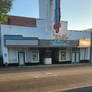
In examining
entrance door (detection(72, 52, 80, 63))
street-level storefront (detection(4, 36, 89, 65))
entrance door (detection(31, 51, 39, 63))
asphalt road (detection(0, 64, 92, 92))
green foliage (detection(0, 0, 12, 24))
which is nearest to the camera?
asphalt road (detection(0, 64, 92, 92))

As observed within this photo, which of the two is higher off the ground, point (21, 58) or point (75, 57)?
point (21, 58)

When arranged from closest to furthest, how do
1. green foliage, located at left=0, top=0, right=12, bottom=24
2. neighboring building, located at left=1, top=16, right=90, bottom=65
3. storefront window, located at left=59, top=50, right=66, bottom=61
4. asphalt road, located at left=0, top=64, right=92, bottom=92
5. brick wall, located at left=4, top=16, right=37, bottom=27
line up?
asphalt road, located at left=0, top=64, right=92, bottom=92
green foliage, located at left=0, top=0, right=12, bottom=24
neighboring building, located at left=1, top=16, right=90, bottom=65
storefront window, located at left=59, top=50, right=66, bottom=61
brick wall, located at left=4, top=16, right=37, bottom=27

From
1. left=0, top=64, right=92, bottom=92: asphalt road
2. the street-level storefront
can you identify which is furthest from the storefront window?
left=0, top=64, right=92, bottom=92: asphalt road

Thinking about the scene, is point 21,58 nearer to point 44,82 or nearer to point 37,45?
point 37,45

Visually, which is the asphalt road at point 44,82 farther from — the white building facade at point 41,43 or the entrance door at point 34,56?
the entrance door at point 34,56

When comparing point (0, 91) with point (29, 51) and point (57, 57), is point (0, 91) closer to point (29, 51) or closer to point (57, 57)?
point (29, 51)

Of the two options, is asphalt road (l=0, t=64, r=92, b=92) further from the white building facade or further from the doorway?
the doorway

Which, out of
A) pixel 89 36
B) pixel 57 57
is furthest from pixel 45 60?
pixel 89 36

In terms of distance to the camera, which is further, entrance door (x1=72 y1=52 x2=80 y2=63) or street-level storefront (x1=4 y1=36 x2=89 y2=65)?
entrance door (x1=72 y1=52 x2=80 y2=63)

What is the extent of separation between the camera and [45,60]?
714 inches

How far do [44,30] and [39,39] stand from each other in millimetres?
2041

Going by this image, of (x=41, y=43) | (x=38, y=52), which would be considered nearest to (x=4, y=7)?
(x=41, y=43)

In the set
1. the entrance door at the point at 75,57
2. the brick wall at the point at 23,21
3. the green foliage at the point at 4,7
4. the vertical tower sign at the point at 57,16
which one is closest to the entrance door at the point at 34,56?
the vertical tower sign at the point at 57,16

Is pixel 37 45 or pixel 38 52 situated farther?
pixel 38 52
